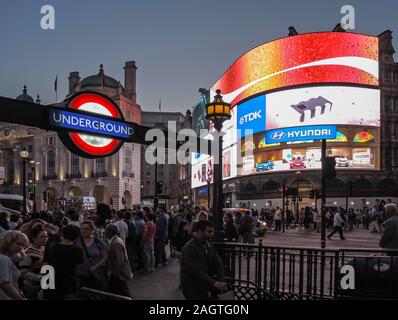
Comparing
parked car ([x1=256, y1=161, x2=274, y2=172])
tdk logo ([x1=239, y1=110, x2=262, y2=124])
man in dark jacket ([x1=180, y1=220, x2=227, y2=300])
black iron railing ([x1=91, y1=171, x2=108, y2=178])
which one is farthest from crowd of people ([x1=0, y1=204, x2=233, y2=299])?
black iron railing ([x1=91, y1=171, x2=108, y2=178])

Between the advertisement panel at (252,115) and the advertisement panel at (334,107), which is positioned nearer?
the advertisement panel at (334,107)

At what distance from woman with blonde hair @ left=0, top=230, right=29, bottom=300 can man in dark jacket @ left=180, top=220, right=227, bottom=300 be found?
1.95 metres

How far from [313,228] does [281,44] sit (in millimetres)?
28746

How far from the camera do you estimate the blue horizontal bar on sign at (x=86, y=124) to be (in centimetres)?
704

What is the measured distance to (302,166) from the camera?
53.5m

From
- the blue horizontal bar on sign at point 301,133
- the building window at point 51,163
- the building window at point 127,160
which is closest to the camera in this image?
the blue horizontal bar on sign at point 301,133

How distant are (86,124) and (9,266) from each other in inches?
108

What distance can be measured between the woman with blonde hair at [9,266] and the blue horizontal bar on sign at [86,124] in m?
1.88

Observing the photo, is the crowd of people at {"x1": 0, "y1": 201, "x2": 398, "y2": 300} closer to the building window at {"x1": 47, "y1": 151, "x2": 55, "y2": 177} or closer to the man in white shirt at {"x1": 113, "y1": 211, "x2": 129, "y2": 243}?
the man in white shirt at {"x1": 113, "y1": 211, "x2": 129, "y2": 243}

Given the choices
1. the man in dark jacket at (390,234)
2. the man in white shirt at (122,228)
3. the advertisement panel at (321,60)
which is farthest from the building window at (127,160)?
the man in dark jacket at (390,234)

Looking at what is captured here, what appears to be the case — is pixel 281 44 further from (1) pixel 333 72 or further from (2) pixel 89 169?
(2) pixel 89 169

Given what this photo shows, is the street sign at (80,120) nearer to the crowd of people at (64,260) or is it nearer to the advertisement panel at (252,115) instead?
the crowd of people at (64,260)

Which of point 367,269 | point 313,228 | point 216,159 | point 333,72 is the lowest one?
point 313,228
